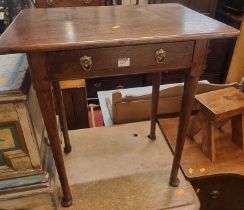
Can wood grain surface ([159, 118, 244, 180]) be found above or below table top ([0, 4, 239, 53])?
below

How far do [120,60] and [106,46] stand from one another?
7 centimetres

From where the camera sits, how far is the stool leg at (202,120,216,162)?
111 cm

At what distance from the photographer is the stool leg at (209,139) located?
1107mm

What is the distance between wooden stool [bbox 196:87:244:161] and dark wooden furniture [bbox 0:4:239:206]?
271mm

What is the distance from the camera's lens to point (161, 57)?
73cm

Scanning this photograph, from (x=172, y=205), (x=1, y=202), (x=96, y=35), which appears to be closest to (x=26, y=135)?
(x=1, y=202)

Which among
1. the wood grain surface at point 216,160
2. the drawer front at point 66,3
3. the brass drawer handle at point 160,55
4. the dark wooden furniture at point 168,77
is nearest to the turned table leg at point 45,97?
the brass drawer handle at point 160,55

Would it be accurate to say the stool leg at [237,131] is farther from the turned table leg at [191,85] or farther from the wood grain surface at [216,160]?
the turned table leg at [191,85]

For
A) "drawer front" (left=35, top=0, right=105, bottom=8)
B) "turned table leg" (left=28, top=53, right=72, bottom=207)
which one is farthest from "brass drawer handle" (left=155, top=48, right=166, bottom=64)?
"drawer front" (left=35, top=0, right=105, bottom=8)

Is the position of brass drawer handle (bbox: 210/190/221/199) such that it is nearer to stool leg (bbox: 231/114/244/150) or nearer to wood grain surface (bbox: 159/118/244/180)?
wood grain surface (bbox: 159/118/244/180)

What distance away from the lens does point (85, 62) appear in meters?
0.69

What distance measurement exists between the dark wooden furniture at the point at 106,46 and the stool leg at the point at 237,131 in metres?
0.45

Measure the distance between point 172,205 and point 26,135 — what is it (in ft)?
2.11

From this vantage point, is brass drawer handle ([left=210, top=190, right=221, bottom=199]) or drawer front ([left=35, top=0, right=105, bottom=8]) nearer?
brass drawer handle ([left=210, top=190, right=221, bottom=199])
